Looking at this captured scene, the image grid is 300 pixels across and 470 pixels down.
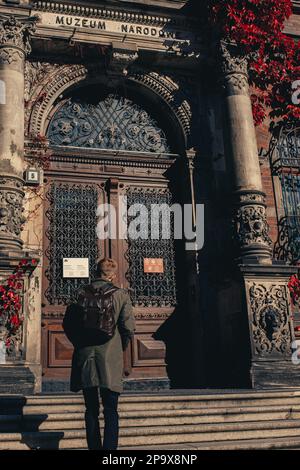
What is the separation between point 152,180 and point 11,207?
292cm

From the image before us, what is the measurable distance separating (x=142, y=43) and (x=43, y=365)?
5918 mm

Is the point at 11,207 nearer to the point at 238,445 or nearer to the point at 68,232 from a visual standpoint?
the point at 68,232

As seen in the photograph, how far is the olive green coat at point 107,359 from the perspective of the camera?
4207 mm

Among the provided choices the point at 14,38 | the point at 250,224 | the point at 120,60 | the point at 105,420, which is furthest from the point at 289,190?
the point at 105,420

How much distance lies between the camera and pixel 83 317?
4.35m

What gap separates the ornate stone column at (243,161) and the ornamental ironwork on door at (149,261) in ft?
4.39

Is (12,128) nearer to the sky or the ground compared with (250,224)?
nearer to the sky

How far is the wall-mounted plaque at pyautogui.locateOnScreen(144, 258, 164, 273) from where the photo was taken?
897 centimetres

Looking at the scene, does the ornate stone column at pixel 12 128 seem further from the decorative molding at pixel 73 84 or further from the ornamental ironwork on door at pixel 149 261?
the ornamental ironwork on door at pixel 149 261

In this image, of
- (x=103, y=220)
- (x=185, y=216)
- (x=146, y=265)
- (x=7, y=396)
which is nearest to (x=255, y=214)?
(x=185, y=216)

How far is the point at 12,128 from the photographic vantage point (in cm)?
798

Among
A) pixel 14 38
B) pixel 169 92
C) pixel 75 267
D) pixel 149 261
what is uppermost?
pixel 14 38

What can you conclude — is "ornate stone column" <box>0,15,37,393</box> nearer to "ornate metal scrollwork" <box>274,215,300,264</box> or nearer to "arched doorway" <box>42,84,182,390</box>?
"arched doorway" <box>42,84,182,390</box>

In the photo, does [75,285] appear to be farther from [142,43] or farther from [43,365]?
[142,43]
